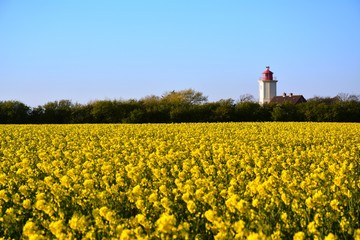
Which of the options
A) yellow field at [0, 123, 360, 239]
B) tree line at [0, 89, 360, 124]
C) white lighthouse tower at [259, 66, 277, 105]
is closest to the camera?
yellow field at [0, 123, 360, 239]

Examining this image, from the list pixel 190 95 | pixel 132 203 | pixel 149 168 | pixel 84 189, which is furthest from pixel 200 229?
pixel 190 95

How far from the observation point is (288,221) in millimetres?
6371

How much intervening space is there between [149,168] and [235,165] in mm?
1868

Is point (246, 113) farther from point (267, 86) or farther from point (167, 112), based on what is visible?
point (267, 86)

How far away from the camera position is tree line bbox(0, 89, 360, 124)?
47719mm

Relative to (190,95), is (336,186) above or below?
below

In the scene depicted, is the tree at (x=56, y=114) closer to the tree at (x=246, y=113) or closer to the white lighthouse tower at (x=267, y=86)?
the tree at (x=246, y=113)

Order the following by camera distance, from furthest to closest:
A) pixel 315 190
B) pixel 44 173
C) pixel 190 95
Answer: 1. pixel 190 95
2. pixel 44 173
3. pixel 315 190

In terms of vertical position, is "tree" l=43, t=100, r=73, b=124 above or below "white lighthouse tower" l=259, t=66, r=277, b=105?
below

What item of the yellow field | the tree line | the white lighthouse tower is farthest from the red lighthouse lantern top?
the yellow field

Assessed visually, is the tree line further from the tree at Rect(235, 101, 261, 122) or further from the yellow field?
the yellow field

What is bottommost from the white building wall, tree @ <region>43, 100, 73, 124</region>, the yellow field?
A: the yellow field

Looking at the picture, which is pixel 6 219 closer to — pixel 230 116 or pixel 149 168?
pixel 149 168

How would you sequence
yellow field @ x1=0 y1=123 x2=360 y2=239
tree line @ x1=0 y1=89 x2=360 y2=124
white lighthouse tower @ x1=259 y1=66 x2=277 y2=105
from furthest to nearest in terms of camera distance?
1. white lighthouse tower @ x1=259 y1=66 x2=277 y2=105
2. tree line @ x1=0 y1=89 x2=360 y2=124
3. yellow field @ x1=0 y1=123 x2=360 y2=239
